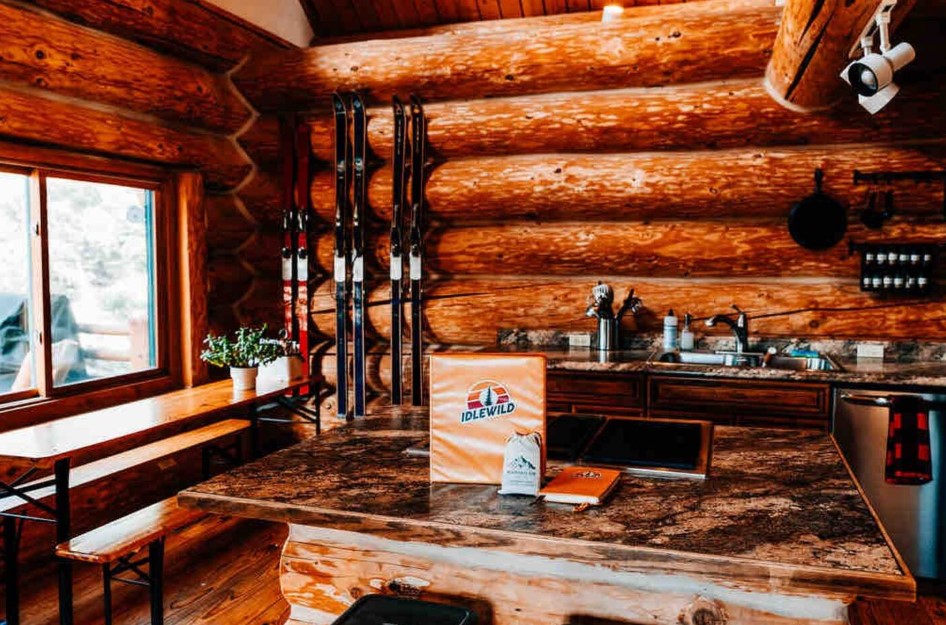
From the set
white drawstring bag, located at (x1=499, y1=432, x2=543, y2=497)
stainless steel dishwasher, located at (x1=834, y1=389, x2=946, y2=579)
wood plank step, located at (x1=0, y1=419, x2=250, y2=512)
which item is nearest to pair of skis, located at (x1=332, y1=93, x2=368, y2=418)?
wood plank step, located at (x1=0, y1=419, x2=250, y2=512)

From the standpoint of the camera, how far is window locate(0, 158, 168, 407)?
3.69 m

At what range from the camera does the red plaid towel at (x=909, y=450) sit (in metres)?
3.19

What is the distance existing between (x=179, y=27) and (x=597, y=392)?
126 inches

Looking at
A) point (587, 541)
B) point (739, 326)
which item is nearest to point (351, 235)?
point (739, 326)

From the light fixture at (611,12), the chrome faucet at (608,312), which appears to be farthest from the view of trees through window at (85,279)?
the light fixture at (611,12)

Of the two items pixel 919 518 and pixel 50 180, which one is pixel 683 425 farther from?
pixel 50 180

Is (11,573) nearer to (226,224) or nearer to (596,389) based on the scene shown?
(226,224)

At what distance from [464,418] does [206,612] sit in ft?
6.62

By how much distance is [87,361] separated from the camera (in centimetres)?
410

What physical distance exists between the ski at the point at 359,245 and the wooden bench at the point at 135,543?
2092 millimetres

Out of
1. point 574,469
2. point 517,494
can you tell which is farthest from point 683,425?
point 517,494

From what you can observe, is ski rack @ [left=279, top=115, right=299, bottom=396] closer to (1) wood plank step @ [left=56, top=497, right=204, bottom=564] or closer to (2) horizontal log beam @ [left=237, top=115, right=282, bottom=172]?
(2) horizontal log beam @ [left=237, top=115, right=282, bottom=172]

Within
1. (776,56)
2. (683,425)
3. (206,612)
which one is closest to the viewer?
(683,425)

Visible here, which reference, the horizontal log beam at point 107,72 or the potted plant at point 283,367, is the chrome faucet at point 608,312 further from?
the horizontal log beam at point 107,72
